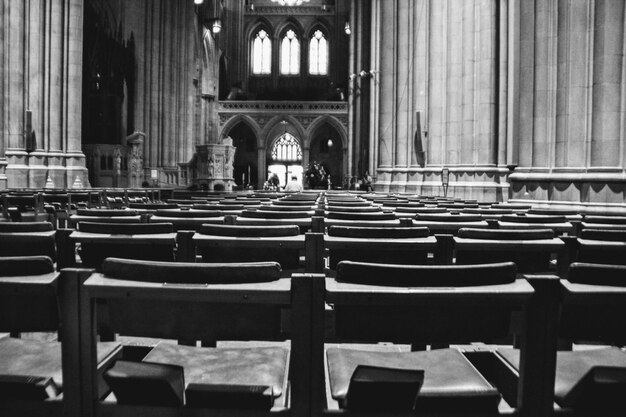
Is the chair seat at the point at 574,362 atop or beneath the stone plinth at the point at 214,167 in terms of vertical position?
beneath

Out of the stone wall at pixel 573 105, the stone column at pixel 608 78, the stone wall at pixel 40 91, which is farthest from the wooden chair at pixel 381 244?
the stone wall at pixel 40 91

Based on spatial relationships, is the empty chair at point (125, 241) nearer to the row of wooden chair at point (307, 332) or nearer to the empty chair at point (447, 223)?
the row of wooden chair at point (307, 332)

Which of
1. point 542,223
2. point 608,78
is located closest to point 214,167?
point 608,78

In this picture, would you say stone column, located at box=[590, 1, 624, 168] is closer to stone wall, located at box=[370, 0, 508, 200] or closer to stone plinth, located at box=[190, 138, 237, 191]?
stone wall, located at box=[370, 0, 508, 200]

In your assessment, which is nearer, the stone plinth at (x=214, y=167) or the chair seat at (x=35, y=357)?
the chair seat at (x=35, y=357)

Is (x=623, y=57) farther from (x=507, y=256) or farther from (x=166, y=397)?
(x=166, y=397)

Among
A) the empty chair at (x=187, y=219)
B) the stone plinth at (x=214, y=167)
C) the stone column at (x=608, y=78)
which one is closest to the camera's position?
the empty chair at (x=187, y=219)

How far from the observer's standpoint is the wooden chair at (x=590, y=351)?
1842mm

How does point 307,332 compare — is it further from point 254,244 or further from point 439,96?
point 439,96

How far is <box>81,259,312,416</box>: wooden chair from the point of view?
1812mm

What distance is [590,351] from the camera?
246cm

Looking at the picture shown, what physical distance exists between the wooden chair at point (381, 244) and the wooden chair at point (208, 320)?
4.33 ft

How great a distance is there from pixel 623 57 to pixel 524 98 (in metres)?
3.92

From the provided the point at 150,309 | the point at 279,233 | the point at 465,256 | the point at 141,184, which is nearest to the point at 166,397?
the point at 150,309
